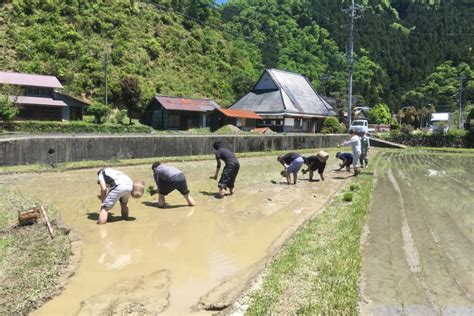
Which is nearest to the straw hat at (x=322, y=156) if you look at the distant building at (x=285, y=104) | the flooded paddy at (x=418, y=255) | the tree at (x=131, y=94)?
the flooded paddy at (x=418, y=255)

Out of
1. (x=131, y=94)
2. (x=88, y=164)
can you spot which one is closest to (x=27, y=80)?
(x=131, y=94)

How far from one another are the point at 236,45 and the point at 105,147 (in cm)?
9453

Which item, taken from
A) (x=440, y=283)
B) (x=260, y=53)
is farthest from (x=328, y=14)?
(x=440, y=283)

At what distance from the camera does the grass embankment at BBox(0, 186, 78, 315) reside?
400cm

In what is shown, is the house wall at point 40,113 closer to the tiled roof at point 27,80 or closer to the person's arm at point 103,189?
the tiled roof at point 27,80

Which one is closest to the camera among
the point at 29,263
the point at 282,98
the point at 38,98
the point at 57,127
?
the point at 29,263

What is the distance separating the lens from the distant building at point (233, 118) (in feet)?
153

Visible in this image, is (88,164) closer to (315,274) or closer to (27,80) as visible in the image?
(315,274)

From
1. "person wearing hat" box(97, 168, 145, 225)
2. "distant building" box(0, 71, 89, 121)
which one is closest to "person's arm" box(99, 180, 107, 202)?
"person wearing hat" box(97, 168, 145, 225)

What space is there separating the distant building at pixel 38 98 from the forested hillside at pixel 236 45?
35.3 ft

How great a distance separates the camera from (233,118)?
47188 mm

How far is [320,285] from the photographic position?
4.38 meters

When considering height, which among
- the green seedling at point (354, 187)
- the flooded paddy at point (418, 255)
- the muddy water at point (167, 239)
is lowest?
the muddy water at point (167, 239)

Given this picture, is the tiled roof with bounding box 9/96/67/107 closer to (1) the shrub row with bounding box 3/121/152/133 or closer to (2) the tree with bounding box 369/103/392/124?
(1) the shrub row with bounding box 3/121/152/133
